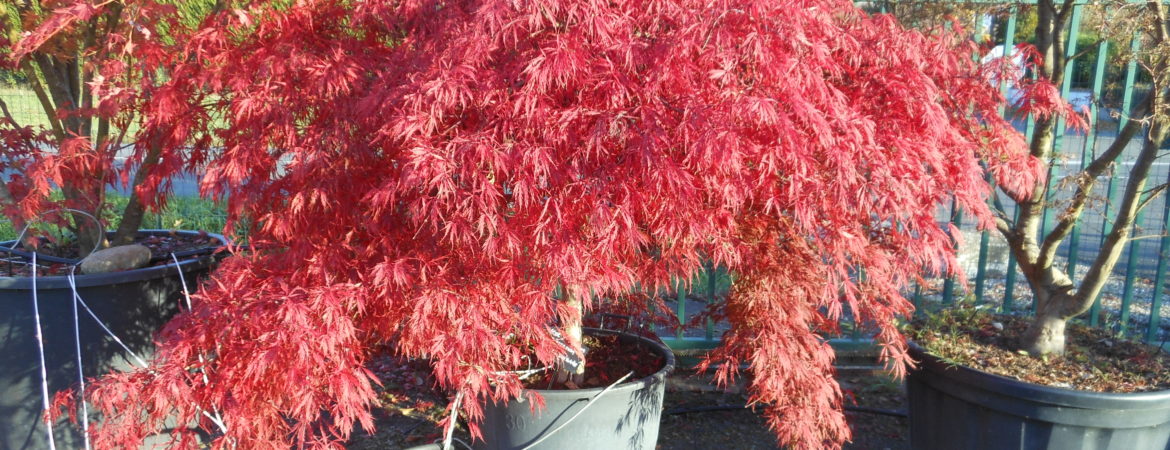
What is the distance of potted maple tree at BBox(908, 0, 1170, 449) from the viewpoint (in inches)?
92.2

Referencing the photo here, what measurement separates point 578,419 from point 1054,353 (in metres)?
1.74

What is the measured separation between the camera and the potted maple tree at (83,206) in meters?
2.51

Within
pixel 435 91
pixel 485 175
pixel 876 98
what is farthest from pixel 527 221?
pixel 876 98

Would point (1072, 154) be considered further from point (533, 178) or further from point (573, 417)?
point (533, 178)

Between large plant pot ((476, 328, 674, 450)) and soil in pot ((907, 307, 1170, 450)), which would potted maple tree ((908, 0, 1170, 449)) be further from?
large plant pot ((476, 328, 674, 450))

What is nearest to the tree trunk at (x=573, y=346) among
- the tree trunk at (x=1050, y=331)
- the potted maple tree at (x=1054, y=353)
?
the potted maple tree at (x=1054, y=353)

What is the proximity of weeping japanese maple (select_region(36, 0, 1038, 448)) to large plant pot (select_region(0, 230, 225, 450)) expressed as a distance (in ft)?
1.92

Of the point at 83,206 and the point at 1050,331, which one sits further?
the point at 83,206

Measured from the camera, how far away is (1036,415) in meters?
2.36

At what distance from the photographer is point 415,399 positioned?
3779 mm

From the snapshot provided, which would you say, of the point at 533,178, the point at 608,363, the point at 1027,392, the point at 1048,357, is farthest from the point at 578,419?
the point at 1048,357

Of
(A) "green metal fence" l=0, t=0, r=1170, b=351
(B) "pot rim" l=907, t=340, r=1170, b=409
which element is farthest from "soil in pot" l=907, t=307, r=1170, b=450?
(A) "green metal fence" l=0, t=0, r=1170, b=351

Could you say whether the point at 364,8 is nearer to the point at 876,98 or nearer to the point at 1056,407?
the point at 876,98

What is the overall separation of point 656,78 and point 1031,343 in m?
1.93
